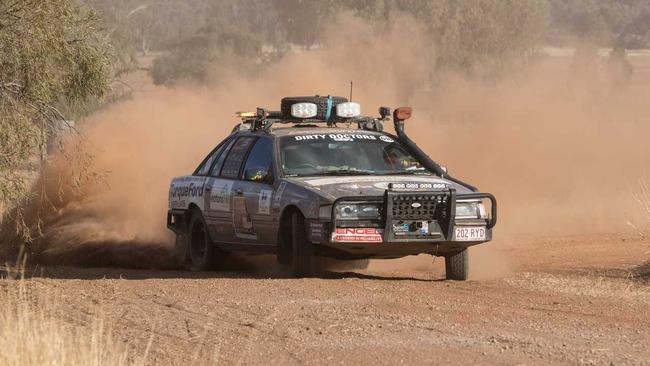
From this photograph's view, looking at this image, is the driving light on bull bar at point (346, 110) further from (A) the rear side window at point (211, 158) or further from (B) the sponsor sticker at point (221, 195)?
(B) the sponsor sticker at point (221, 195)

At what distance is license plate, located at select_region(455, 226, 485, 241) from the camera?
12.4m

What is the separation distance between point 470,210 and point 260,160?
7.68 ft

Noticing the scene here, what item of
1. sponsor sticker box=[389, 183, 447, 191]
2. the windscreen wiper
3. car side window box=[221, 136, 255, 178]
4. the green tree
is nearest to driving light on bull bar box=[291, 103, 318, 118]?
car side window box=[221, 136, 255, 178]

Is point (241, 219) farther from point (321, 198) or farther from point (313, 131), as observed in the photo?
point (321, 198)

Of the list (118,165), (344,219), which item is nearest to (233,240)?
(344,219)

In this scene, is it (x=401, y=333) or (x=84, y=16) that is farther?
(x=84, y=16)

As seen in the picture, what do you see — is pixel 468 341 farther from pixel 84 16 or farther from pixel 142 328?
pixel 84 16

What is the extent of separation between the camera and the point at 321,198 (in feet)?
40.1

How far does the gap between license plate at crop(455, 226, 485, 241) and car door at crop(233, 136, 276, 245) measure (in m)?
1.84

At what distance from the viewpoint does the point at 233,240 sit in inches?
552

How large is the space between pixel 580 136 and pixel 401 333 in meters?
23.0

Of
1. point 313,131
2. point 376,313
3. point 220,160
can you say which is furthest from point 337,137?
point 376,313

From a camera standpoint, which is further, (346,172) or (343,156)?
(343,156)

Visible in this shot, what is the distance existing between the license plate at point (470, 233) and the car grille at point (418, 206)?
21 centimetres
